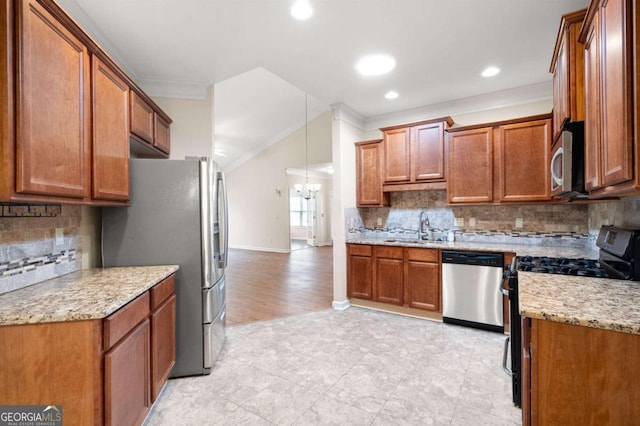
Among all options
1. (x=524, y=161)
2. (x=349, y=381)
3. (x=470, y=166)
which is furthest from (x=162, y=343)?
(x=524, y=161)

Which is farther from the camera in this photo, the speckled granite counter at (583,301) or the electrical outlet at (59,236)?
the electrical outlet at (59,236)

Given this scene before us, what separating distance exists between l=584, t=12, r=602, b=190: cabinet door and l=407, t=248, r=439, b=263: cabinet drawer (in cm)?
192

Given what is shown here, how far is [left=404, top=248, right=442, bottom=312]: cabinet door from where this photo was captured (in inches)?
134

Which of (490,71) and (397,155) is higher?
(490,71)

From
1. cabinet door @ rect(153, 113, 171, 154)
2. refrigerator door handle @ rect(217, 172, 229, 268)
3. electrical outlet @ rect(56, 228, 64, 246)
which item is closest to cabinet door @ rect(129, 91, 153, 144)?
cabinet door @ rect(153, 113, 171, 154)

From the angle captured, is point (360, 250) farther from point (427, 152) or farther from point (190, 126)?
point (190, 126)

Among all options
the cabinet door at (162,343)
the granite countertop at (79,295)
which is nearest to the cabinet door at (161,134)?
the granite countertop at (79,295)

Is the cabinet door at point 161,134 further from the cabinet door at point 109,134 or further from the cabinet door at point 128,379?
the cabinet door at point 128,379

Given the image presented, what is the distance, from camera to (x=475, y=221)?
3746 mm

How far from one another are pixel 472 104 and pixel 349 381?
343 cm

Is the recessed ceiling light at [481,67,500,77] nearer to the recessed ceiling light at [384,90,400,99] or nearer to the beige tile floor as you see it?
the recessed ceiling light at [384,90,400,99]

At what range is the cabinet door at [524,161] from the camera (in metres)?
3.08

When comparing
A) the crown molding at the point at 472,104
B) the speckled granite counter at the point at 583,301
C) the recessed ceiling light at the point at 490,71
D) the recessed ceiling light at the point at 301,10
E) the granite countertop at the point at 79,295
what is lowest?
the granite countertop at the point at 79,295

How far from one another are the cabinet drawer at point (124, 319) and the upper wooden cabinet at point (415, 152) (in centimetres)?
311
